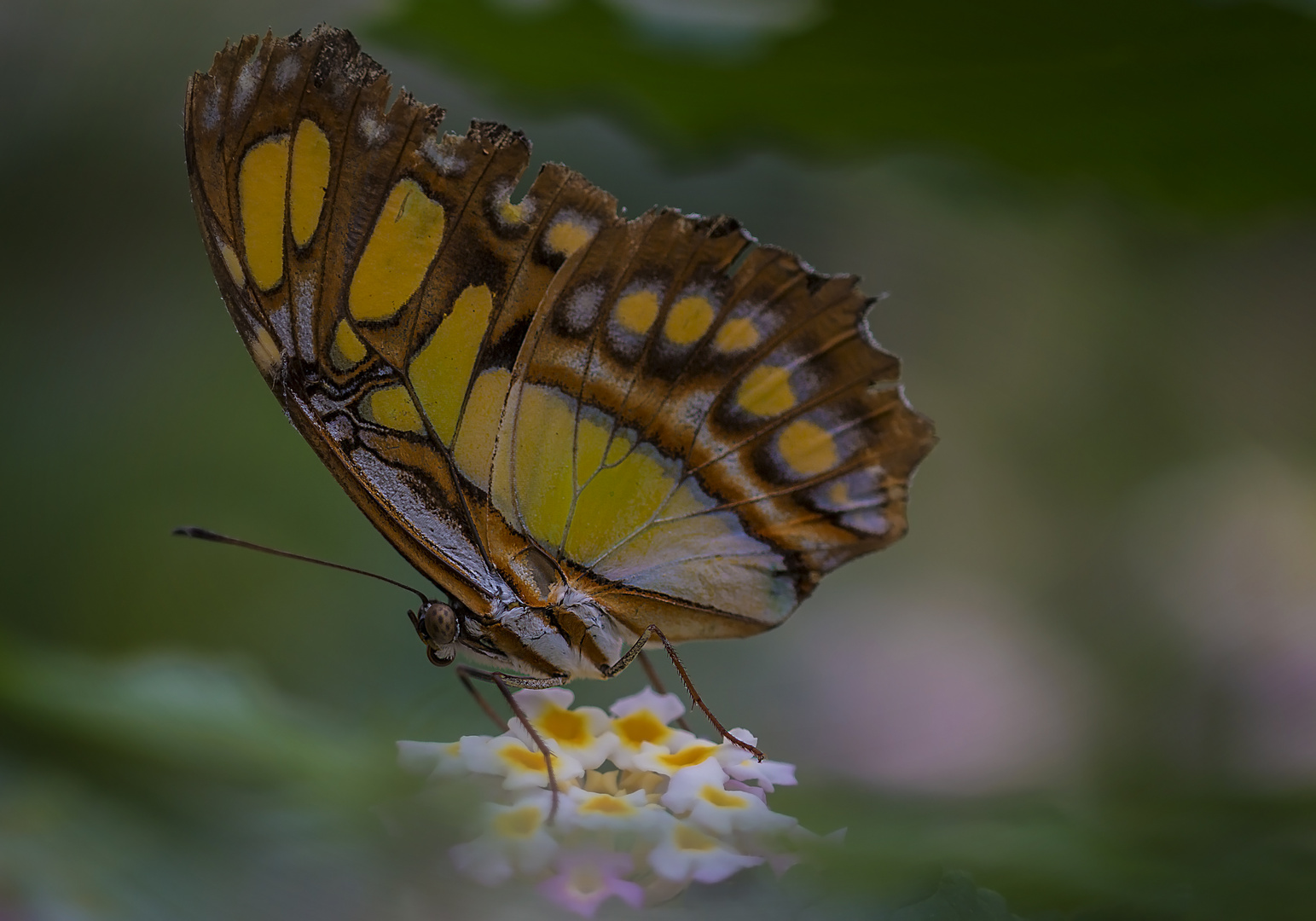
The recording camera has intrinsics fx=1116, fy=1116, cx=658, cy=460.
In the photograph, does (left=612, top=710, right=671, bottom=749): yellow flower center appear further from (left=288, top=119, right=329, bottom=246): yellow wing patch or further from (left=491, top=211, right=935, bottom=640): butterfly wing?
(left=288, top=119, right=329, bottom=246): yellow wing patch

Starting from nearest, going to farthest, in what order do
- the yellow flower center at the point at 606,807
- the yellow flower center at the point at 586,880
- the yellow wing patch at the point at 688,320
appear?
the yellow flower center at the point at 586,880 < the yellow flower center at the point at 606,807 < the yellow wing patch at the point at 688,320

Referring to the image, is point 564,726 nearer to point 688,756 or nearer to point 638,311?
point 688,756

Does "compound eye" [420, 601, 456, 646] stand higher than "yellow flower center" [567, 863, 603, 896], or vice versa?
"compound eye" [420, 601, 456, 646]

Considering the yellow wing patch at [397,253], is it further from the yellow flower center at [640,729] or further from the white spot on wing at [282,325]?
the yellow flower center at [640,729]

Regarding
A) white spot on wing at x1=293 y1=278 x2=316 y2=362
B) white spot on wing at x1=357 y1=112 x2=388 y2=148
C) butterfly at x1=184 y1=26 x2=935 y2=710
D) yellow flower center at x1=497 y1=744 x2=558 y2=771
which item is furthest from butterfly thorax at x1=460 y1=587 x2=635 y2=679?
white spot on wing at x1=357 y1=112 x2=388 y2=148

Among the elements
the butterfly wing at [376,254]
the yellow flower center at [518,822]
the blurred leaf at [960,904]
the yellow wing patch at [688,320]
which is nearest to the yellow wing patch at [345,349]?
the butterfly wing at [376,254]

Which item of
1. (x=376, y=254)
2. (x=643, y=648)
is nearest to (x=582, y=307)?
(x=376, y=254)

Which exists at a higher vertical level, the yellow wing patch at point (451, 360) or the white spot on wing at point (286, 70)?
the white spot on wing at point (286, 70)
